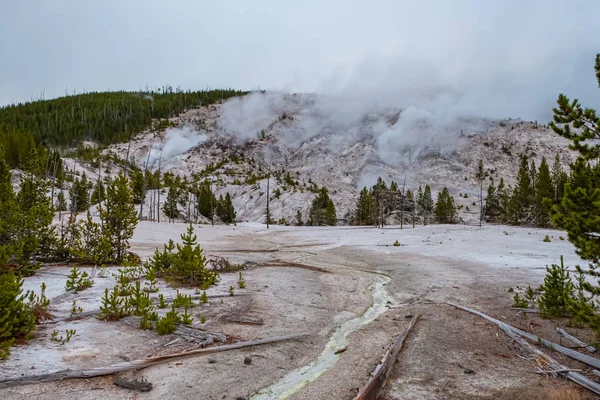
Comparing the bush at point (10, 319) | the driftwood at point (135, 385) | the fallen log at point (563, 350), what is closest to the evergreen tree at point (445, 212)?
the fallen log at point (563, 350)

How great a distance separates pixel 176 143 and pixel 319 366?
531 ft

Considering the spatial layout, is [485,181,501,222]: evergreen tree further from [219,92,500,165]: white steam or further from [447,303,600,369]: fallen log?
[447,303,600,369]: fallen log

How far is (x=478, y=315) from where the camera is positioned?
1112 cm

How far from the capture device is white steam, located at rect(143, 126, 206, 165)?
151375 millimetres

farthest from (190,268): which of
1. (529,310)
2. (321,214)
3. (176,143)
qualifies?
(176,143)

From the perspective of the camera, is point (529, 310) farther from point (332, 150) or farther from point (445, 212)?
point (332, 150)

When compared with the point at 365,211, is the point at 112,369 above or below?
below

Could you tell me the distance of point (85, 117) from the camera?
15750 cm

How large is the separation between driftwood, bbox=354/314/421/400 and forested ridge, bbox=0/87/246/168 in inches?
5308

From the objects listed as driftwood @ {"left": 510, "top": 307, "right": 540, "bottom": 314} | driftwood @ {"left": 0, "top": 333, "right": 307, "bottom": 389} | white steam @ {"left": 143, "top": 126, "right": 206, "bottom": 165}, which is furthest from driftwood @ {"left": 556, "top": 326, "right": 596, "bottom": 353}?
white steam @ {"left": 143, "top": 126, "right": 206, "bottom": 165}

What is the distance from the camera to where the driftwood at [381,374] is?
5805 millimetres

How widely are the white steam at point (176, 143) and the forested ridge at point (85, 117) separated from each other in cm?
1363

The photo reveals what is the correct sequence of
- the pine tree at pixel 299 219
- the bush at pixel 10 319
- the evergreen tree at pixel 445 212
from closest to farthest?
the bush at pixel 10 319 → the evergreen tree at pixel 445 212 → the pine tree at pixel 299 219

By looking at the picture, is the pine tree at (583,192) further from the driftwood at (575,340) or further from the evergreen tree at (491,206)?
the evergreen tree at (491,206)
